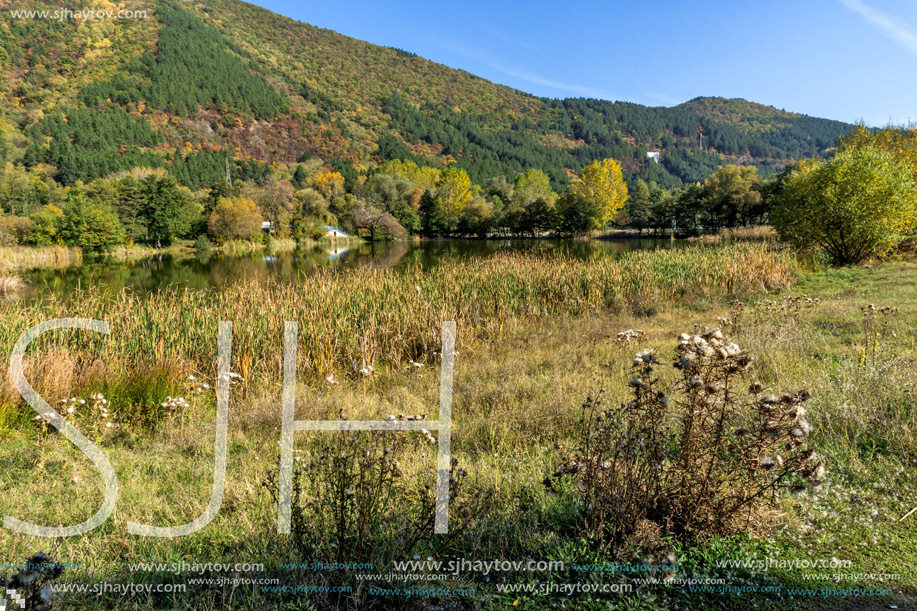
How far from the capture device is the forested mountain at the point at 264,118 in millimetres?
82875

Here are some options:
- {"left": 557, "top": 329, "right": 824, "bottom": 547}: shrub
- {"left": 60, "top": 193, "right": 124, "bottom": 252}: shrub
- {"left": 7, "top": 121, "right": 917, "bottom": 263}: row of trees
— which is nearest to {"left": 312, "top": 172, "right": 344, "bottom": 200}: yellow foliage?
{"left": 7, "top": 121, "right": 917, "bottom": 263}: row of trees

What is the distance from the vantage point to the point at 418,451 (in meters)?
3.79

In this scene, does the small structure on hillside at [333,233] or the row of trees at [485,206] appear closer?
the row of trees at [485,206]

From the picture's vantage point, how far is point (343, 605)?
1.95 meters

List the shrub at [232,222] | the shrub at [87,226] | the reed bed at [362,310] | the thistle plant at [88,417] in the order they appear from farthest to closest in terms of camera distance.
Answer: the shrub at [232,222], the shrub at [87,226], the reed bed at [362,310], the thistle plant at [88,417]

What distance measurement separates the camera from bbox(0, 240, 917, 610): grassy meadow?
2.03 metres

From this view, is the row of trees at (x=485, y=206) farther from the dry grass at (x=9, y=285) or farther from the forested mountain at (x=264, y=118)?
the forested mountain at (x=264, y=118)

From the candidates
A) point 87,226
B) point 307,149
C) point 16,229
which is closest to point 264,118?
point 307,149

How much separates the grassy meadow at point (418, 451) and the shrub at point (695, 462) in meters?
0.12

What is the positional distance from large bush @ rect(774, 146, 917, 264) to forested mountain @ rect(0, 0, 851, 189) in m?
79.3

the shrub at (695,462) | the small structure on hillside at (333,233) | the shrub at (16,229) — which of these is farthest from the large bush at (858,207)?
the small structure on hillside at (333,233)

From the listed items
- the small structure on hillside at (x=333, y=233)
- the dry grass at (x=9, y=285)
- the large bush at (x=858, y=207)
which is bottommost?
the dry grass at (x=9, y=285)

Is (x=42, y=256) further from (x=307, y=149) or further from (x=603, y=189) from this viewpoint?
(x=307, y=149)

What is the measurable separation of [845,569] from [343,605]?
2202mm
